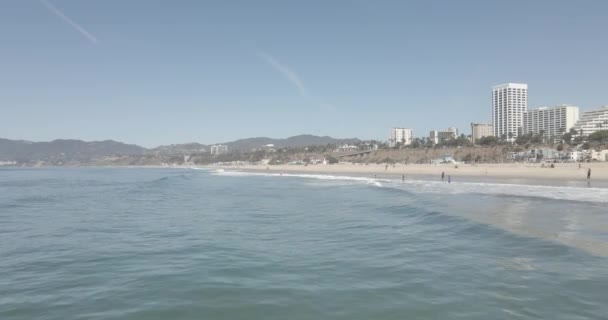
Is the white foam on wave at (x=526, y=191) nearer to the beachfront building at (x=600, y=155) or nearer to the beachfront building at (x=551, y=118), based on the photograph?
the beachfront building at (x=600, y=155)

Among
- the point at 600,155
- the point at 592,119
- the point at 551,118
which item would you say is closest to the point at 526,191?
the point at 600,155

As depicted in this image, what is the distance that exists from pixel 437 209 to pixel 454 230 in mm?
5543

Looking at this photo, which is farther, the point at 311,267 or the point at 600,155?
the point at 600,155

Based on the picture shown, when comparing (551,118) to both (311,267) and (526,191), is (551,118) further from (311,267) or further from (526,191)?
(311,267)

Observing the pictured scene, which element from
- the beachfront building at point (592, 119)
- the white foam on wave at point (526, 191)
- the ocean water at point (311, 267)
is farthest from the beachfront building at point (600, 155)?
the beachfront building at point (592, 119)

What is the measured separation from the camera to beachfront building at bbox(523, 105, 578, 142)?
184 metres

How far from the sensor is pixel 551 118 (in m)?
189

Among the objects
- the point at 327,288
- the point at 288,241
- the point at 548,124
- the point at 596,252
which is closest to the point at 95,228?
the point at 288,241

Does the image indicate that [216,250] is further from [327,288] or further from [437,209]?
[437,209]

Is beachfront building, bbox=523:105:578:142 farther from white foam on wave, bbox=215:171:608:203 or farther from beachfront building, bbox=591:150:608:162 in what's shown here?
white foam on wave, bbox=215:171:608:203

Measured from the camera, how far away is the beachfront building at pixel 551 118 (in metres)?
184

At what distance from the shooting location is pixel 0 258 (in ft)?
32.9

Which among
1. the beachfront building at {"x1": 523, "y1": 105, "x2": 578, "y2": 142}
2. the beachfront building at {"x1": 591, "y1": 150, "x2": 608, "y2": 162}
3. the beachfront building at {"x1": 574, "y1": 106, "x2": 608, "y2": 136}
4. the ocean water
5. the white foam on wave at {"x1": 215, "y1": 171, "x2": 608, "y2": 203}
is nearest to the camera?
the ocean water

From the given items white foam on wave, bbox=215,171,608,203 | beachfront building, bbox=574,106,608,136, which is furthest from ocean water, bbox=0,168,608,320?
beachfront building, bbox=574,106,608,136
